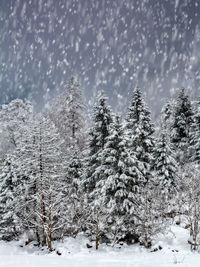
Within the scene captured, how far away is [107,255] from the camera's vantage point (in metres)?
15.4

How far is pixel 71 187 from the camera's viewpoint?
23.2m

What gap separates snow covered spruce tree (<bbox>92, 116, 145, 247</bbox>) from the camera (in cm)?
1683

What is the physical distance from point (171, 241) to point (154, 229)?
2.06 m

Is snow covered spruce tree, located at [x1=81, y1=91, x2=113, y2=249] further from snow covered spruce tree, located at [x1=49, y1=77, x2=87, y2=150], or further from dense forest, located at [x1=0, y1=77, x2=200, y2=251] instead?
snow covered spruce tree, located at [x1=49, y1=77, x2=87, y2=150]

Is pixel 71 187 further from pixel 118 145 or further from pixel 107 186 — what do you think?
pixel 118 145

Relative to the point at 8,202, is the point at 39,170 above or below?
above

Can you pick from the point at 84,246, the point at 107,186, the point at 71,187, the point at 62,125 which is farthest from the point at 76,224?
the point at 62,125

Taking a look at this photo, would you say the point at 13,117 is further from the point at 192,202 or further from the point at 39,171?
the point at 192,202

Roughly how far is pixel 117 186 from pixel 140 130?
7.04 meters

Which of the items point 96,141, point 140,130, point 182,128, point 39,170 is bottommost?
point 39,170

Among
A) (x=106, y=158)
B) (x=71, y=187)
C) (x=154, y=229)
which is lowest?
(x=154, y=229)

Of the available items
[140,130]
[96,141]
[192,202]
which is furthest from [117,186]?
[140,130]

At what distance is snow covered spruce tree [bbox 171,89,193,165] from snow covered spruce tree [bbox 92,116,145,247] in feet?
37.9

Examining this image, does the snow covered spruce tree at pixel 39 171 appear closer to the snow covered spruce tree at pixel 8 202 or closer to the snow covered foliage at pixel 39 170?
the snow covered foliage at pixel 39 170
